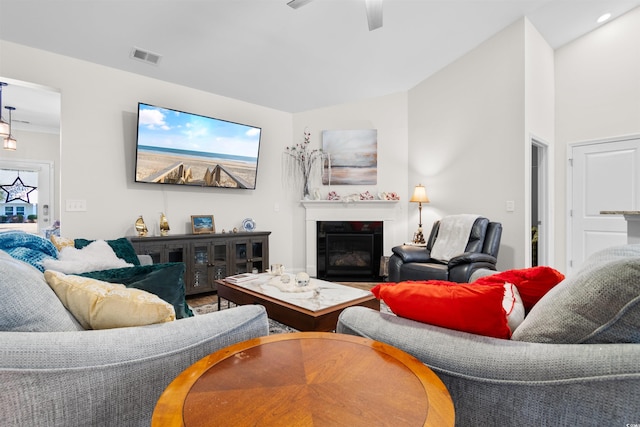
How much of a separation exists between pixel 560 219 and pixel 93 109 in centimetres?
578

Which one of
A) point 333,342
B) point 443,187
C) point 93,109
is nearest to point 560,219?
point 443,187

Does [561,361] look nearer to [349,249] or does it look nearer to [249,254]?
[249,254]

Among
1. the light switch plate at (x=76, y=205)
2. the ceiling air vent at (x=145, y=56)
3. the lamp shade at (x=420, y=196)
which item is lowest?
the light switch plate at (x=76, y=205)

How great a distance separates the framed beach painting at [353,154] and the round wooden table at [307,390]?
4.16m

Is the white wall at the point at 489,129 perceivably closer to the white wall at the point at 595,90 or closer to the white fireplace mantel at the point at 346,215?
the white wall at the point at 595,90

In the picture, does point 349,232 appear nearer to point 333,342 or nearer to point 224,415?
point 333,342

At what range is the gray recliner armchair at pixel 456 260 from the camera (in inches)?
121

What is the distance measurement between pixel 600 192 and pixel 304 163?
3917mm

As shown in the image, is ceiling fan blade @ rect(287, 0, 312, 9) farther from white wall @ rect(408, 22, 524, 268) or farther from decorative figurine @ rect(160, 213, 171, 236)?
white wall @ rect(408, 22, 524, 268)

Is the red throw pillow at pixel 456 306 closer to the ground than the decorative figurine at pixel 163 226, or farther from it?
closer to the ground

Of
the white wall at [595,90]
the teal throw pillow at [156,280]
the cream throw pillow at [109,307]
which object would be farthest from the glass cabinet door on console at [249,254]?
the white wall at [595,90]

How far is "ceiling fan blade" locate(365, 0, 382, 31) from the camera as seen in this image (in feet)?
7.70

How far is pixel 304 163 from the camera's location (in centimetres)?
509

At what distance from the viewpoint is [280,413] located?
2.21 feet
